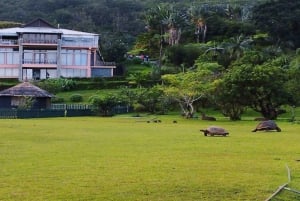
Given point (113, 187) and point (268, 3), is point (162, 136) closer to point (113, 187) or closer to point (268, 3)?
point (113, 187)

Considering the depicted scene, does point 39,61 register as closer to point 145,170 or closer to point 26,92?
point 26,92

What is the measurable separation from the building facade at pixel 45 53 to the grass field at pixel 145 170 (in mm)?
68038

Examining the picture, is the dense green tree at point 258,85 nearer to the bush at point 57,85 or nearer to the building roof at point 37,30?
the bush at point 57,85

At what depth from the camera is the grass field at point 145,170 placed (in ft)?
46.6

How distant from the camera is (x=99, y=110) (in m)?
67.4

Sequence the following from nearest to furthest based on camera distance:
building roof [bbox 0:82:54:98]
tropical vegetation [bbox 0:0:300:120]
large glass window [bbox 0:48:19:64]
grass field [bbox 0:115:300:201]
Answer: grass field [bbox 0:115:300:201] → tropical vegetation [bbox 0:0:300:120] → building roof [bbox 0:82:54:98] → large glass window [bbox 0:48:19:64]

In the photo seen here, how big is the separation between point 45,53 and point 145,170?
8094cm

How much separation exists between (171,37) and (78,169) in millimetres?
87476

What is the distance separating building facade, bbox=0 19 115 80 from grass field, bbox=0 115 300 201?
223ft

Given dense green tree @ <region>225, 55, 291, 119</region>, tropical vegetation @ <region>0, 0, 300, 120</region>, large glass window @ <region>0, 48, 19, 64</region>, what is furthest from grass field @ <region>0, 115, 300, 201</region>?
large glass window @ <region>0, 48, 19, 64</region>

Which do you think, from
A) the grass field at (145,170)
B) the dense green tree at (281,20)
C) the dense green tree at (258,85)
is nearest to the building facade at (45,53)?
the dense green tree at (281,20)

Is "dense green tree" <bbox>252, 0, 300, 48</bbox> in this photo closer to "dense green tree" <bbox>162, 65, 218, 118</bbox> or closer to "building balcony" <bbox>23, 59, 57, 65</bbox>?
"building balcony" <bbox>23, 59, 57, 65</bbox>

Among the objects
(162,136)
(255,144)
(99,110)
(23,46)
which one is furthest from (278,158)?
(23,46)

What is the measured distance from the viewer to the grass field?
1421 cm
